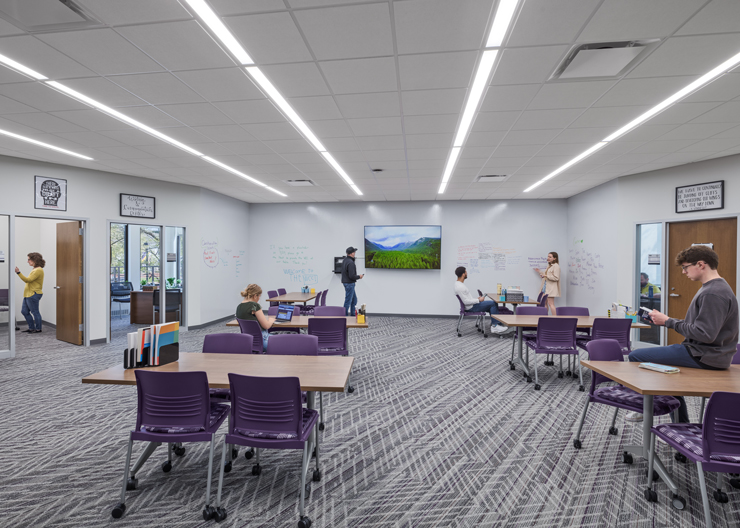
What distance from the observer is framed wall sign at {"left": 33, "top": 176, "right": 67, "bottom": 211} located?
582 centimetres

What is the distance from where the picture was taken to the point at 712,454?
2.03 metres

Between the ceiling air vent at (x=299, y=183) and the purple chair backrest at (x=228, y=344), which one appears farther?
the ceiling air vent at (x=299, y=183)

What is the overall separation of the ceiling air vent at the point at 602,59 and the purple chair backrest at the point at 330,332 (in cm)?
324

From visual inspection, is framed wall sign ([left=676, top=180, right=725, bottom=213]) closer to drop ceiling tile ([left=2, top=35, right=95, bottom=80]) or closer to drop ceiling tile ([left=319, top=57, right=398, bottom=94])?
drop ceiling tile ([left=319, top=57, right=398, bottom=94])

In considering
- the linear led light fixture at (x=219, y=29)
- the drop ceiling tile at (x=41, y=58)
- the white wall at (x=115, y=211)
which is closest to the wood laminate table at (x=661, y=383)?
the linear led light fixture at (x=219, y=29)

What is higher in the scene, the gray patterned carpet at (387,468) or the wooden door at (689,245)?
the wooden door at (689,245)

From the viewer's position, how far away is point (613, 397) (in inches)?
113

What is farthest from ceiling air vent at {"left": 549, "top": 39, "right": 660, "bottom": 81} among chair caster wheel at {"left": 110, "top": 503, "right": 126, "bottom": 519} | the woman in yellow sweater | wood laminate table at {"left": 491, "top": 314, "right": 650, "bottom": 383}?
the woman in yellow sweater

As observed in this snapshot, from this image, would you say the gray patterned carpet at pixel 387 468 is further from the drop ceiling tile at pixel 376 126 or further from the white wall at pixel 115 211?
the drop ceiling tile at pixel 376 126

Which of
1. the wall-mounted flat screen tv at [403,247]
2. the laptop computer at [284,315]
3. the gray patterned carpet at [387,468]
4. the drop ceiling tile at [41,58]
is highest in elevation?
the drop ceiling tile at [41,58]

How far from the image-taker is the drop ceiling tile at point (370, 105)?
11.2 ft

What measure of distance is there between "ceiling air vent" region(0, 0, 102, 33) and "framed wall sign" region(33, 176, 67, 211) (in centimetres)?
449

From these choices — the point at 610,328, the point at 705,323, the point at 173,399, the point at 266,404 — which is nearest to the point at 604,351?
the point at 705,323

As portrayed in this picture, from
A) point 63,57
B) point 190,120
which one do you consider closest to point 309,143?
point 190,120
